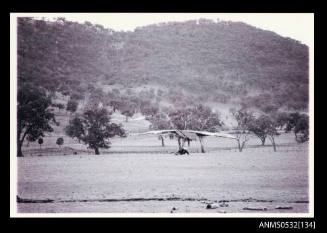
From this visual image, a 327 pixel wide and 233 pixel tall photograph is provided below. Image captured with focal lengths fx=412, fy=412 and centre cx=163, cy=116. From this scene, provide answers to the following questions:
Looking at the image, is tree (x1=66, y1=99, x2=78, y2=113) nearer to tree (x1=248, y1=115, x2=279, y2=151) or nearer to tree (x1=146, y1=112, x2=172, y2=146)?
tree (x1=146, y1=112, x2=172, y2=146)

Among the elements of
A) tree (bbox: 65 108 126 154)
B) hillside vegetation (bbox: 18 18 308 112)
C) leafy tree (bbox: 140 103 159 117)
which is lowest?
tree (bbox: 65 108 126 154)

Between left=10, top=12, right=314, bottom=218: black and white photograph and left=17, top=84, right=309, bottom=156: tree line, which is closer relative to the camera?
left=10, top=12, right=314, bottom=218: black and white photograph

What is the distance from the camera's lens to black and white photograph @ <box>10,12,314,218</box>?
13430 mm

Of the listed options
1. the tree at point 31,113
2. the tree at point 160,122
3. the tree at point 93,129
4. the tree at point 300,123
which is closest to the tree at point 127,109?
the tree at point 160,122

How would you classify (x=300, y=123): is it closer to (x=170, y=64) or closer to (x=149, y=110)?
(x=149, y=110)

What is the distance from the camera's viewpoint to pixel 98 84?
57281 millimetres

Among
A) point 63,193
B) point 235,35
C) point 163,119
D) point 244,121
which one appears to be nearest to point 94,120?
point 163,119

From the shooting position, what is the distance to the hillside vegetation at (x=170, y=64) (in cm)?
4625

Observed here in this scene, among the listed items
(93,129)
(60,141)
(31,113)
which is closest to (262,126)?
(93,129)

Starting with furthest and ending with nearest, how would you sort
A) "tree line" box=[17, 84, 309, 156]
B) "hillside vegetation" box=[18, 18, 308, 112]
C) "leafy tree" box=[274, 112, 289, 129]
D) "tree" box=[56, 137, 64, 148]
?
1. "hillside vegetation" box=[18, 18, 308, 112]
2. "leafy tree" box=[274, 112, 289, 129]
3. "tree" box=[56, 137, 64, 148]
4. "tree line" box=[17, 84, 309, 156]

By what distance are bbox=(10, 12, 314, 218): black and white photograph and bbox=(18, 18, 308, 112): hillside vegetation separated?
22 centimetres

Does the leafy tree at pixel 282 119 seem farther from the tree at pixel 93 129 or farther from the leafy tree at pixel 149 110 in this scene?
the tree at pixel 93 129

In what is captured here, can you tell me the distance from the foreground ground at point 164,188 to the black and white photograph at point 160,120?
2.4 inches

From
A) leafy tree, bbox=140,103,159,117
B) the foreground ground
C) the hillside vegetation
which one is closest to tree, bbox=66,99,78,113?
the hillside vegetation
